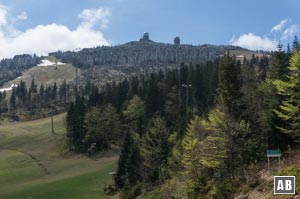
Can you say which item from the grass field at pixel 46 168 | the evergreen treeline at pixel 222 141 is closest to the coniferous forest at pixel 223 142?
the evergreen treeline at pixel 222 141

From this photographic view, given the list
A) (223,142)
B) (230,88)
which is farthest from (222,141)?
(230,88)

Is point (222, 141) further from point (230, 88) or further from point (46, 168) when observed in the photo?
point (46, 168)

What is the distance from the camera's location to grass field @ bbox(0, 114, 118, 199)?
78250 millimetres

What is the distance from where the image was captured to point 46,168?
103750 mm

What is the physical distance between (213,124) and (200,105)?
8229cm

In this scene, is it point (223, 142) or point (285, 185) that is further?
point (223, 142)

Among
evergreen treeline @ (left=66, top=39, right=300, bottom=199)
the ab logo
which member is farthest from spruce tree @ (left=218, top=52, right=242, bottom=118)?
the ab logo

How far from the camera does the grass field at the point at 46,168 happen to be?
78250 millimetres

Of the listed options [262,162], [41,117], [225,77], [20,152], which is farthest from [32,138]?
[262,162]

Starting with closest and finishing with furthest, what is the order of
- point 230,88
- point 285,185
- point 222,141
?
1. point 285,185
2. point 222,141
3. point 230,88

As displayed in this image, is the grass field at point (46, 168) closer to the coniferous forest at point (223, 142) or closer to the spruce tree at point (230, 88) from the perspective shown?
the coniferous forest at point (223, 142)

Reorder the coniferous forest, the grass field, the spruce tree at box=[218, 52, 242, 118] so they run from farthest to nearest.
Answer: the grass field → the spruce tree at box=[218, 52, 242, 118] → the coniferous forest

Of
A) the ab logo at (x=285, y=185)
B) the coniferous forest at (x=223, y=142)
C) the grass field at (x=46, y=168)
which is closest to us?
the ab logo at (x=285, y=185)

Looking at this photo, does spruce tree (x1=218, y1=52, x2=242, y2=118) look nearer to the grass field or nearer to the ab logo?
the grass field
